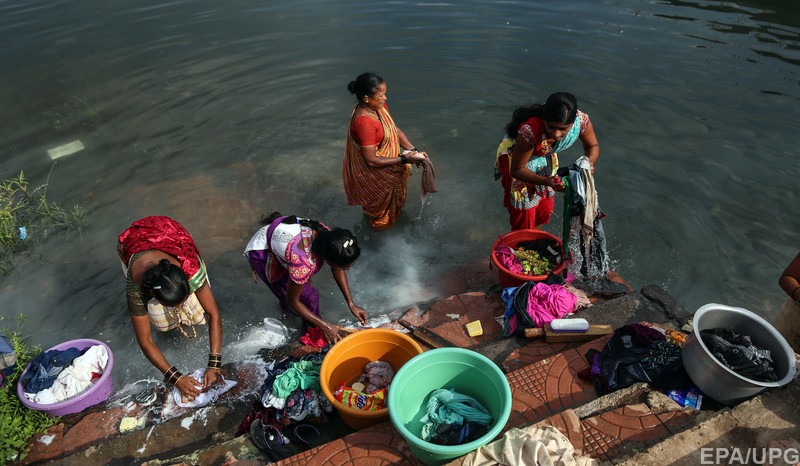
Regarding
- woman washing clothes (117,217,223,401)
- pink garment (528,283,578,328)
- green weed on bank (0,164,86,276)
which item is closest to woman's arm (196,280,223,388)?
woman washing clothes (117,217,223,401)

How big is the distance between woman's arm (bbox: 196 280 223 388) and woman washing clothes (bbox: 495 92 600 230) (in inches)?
109

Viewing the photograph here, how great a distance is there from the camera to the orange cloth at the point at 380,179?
4824 mm

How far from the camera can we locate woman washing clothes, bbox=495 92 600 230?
3.56 metres

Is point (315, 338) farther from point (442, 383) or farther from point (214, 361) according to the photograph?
point (442, 383)

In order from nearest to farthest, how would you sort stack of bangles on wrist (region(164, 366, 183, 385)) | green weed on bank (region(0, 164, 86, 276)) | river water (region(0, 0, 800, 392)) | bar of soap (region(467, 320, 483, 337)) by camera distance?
stack of bangles on wrist (region(164, 366, 183, 385)) < bar of soap (region(467, 320, 483, 337)) < river water (region(0, 0, 800, 392)) < green weed on bank (region(0, 164, 86, 276))

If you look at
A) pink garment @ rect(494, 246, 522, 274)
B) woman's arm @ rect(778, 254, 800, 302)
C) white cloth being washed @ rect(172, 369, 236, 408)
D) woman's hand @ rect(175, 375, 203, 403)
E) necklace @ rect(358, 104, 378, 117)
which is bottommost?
white cloth being washed @ rect(172, 369, 236, 408)

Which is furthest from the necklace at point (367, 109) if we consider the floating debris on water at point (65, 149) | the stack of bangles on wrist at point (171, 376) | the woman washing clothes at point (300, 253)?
the floating debris on water at point (65, 149)

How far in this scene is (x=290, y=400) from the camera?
9.81ft

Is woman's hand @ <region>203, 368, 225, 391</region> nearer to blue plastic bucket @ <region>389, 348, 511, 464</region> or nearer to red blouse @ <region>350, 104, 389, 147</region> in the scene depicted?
blue plastic bucket @ <region>389, 348, 511, 464</region>

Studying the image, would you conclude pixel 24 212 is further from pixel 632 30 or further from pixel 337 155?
pixel 632 30

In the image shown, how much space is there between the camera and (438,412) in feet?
8.74

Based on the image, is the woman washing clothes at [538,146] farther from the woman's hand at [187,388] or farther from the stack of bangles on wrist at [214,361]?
the woman's hand at [187,388]

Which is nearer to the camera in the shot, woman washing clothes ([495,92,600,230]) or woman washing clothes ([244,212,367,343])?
woman washing clothes ([244,212,367,343])

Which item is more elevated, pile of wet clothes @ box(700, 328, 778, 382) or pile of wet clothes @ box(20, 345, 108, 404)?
pile of wet clothes @ box(700, 328, 778, 382)
